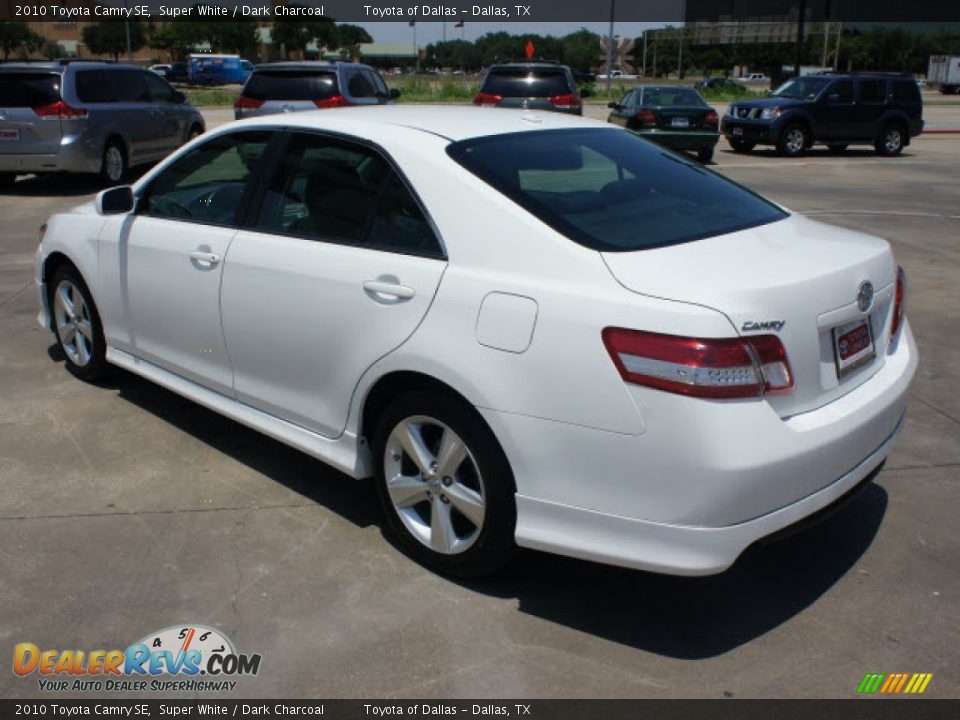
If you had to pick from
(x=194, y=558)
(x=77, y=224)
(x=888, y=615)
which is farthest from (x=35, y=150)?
(x=888, y=615)

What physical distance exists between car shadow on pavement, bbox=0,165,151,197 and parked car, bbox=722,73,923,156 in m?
12.1

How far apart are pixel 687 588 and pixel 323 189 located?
211cm

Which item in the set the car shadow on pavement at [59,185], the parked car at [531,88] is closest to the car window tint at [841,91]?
the parked car at [531,88]

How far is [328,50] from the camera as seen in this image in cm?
10375

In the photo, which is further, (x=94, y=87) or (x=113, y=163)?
(x=113, y=163)

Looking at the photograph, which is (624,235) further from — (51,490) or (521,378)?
(51,490)

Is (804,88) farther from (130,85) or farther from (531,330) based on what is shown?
(531,330)

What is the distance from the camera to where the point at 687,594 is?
3.46m

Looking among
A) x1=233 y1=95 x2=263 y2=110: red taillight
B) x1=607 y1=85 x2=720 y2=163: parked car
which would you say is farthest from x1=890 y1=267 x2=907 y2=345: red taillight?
x1=607 y1=85 x2=720 y2=163: parked car

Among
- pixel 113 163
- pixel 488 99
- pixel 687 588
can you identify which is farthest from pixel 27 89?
pixel 687 588

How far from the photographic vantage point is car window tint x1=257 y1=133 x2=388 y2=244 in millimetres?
3709

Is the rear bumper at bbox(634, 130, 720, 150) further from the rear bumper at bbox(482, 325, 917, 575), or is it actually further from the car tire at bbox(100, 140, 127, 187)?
the rear bumper at bbox(482, 325, 917, 575)

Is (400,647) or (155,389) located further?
(155,389)

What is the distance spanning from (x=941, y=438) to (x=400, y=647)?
3126 millimetres
